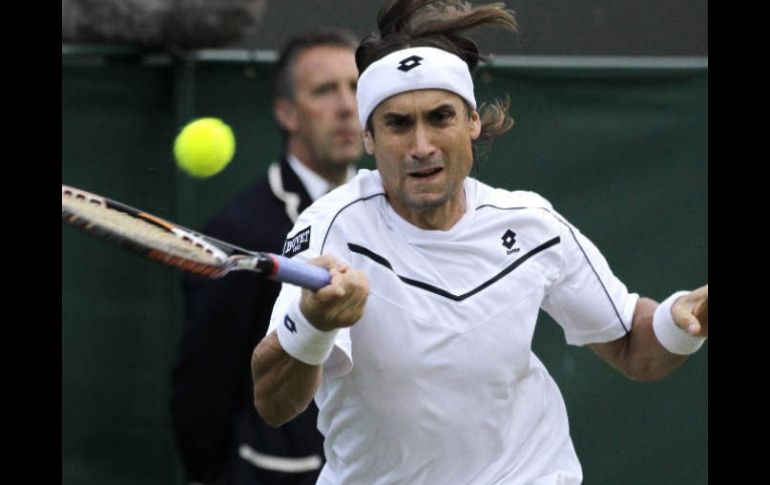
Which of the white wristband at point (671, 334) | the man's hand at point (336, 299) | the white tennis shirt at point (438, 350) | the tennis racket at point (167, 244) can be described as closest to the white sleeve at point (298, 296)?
the white tennis shirt at point (438, 350)

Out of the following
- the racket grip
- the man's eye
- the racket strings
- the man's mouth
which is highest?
the man's eye

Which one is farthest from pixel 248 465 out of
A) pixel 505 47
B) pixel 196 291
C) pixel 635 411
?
pixel 505 47

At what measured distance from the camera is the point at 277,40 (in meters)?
7.07

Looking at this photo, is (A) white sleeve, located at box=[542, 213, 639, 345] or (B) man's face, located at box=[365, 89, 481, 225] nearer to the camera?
(B) man's face, located at box=[365, 89, 481, 225]

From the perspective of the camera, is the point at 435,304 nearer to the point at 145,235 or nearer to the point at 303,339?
the point at 303,339

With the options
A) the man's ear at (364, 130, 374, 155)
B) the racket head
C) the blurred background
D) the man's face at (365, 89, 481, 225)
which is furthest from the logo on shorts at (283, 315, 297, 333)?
the blurred background

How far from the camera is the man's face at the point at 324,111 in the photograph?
19.7 ft

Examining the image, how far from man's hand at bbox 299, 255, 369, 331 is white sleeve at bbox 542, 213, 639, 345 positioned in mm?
894

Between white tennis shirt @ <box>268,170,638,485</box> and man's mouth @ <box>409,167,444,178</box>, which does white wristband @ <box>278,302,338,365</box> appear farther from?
man's mouth @ <box>409,167,444,178</box>

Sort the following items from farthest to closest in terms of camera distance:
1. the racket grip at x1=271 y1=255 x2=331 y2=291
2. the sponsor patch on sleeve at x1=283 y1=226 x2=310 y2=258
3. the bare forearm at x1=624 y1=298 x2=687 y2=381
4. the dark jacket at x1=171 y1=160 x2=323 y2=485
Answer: the dark jacket at x1=171 y1=160 x2=323 y2=485 → the bare forearm at x1=624 y1=298 x2=687 y2=381 → the sponsor patch on sleeve at x1=283 y1=226 x2=310 y2=258 → the racket grip at x1=271 y1=255 x2=331 y2=291

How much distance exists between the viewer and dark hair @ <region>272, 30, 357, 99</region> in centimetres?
610

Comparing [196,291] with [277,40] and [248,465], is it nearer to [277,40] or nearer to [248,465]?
[248,465]

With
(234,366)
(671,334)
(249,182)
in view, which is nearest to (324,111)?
(249,182)
